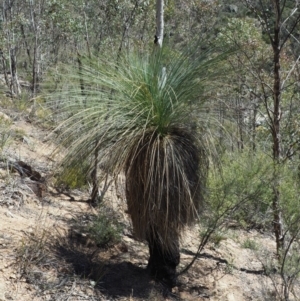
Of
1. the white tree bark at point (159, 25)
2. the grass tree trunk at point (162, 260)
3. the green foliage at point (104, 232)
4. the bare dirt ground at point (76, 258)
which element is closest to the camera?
the bare dirt ground at point (76, 258)

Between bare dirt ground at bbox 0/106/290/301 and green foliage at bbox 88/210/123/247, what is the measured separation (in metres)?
0.08

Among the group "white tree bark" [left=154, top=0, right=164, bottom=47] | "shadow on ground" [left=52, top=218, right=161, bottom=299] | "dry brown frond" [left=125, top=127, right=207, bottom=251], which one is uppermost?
"white tree bark" [left=154, top=0, right=164, bottom=47]

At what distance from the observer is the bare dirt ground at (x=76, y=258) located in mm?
4512

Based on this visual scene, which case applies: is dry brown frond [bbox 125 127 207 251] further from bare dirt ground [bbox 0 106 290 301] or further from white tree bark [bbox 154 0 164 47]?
white tree bark [bbox 154 0 164 47]

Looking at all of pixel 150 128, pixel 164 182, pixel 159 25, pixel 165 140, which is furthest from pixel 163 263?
pixel 159 25

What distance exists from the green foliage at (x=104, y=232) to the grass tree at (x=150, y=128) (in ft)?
2.54

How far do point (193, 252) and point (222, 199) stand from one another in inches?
60.4

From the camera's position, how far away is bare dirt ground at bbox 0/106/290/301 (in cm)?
451

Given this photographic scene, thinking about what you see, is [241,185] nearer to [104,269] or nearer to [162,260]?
[162,260]

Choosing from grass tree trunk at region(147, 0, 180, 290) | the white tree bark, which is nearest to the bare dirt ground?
grass tree trunk at region(147, 0, 180, 290)

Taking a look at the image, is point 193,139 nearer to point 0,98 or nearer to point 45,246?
point 45,246

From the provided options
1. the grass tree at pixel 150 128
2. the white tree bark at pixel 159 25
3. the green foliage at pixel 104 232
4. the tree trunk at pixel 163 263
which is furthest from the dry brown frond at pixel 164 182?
the white tree bark at pixel 159 25

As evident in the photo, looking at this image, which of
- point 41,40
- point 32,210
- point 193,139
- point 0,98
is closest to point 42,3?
point 41,40

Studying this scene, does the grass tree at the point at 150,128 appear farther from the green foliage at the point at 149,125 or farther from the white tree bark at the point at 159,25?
the white tree bark at the point at 159,25
